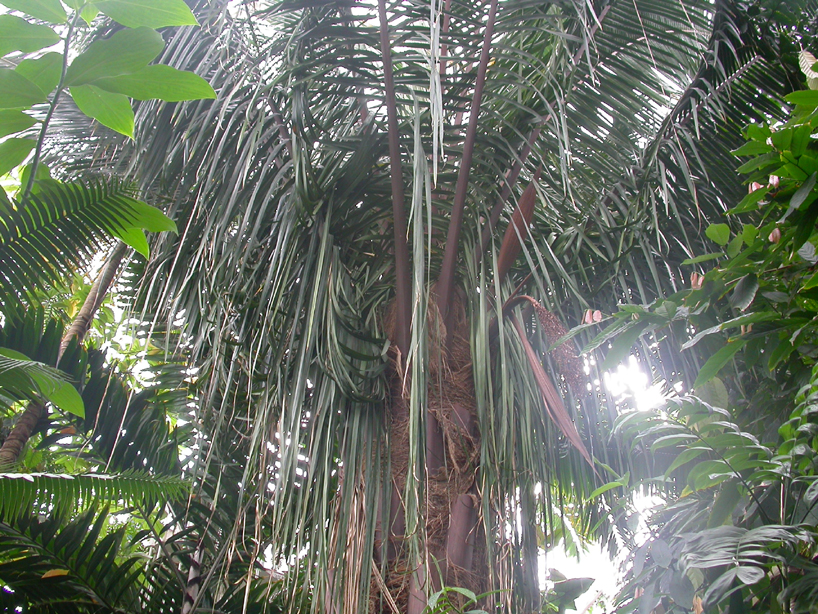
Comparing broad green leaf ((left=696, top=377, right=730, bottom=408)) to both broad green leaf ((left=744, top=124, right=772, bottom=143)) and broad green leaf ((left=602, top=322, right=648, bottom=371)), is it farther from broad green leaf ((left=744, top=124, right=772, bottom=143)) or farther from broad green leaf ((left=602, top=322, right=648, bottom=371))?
broad green leaf ((left=744, top=124, right=772, bottom=143))

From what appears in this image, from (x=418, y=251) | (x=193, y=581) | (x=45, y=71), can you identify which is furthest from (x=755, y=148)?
(x=193, y=581)

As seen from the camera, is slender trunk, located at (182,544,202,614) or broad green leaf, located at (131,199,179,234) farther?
slender trunk, located at (182,544,202,614)

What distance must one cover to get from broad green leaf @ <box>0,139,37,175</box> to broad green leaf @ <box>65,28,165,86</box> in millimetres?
126

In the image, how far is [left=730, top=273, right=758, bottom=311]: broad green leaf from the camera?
52.1 inches

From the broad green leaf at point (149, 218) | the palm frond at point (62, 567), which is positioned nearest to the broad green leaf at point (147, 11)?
the broad green leaf at point (149, 218)

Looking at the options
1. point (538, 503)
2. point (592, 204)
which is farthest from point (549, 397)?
point (592, 204)

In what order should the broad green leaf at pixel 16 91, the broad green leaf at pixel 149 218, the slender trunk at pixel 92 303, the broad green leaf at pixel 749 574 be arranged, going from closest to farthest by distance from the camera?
A: the broad green leaf at pixel 16 91 < the broad green leaf at pixel 749 574 < the broad green leaf at pixel 149 218 < the slender trunk at pixel 92 303

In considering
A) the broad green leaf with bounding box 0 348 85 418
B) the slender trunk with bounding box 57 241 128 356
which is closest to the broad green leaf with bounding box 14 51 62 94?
the broad green leaf with bounding box 0 348 85 418

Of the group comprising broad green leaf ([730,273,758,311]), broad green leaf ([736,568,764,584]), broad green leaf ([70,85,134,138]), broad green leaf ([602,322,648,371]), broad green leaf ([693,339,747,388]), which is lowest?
broad green leaf ([736,568,764,584])

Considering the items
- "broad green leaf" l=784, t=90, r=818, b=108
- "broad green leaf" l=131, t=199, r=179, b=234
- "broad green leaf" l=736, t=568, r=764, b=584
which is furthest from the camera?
"broad green leaf" l=784, t=90, r=818, b=108

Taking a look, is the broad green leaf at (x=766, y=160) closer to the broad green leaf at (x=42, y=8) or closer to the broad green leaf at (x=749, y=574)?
the broad green leaf at (x=749, y=574)

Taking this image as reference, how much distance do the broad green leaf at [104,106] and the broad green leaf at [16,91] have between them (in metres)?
0.05

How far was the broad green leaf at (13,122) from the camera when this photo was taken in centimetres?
88

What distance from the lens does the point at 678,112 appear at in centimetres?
207
